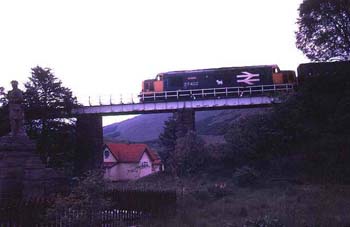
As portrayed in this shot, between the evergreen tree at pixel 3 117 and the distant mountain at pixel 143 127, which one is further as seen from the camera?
the distant mountain at pixel 143 127

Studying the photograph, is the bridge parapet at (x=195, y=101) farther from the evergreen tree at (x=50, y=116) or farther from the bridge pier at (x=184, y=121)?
the evergreen tree at (x=50, y=116)

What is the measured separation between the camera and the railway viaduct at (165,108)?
131 ft

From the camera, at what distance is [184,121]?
131 ft

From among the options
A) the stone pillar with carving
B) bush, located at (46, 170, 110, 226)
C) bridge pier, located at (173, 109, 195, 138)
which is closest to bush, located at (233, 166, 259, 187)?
bridge pier, located at (173, 109, 195, 138)

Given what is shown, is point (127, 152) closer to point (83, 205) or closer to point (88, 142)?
point (88, 142)

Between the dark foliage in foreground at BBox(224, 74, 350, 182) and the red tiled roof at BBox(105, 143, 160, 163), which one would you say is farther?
the red tiled roof at BBox(105, 143, 160, 163)

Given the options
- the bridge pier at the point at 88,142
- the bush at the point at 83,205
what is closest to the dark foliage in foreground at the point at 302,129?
the bridge pier at the point at 88,142

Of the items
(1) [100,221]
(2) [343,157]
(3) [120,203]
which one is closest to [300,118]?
(2) [343,157]

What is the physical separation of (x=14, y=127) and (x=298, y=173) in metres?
20.3

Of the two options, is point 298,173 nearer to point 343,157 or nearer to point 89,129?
point 343,157

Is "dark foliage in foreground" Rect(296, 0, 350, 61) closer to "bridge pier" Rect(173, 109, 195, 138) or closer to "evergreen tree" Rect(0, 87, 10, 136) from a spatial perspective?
"bridge pier" Rect(173, 109, 195, 138)

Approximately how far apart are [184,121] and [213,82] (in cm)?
592

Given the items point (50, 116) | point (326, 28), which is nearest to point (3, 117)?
point (50, 116)

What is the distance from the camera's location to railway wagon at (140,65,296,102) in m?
41.2
